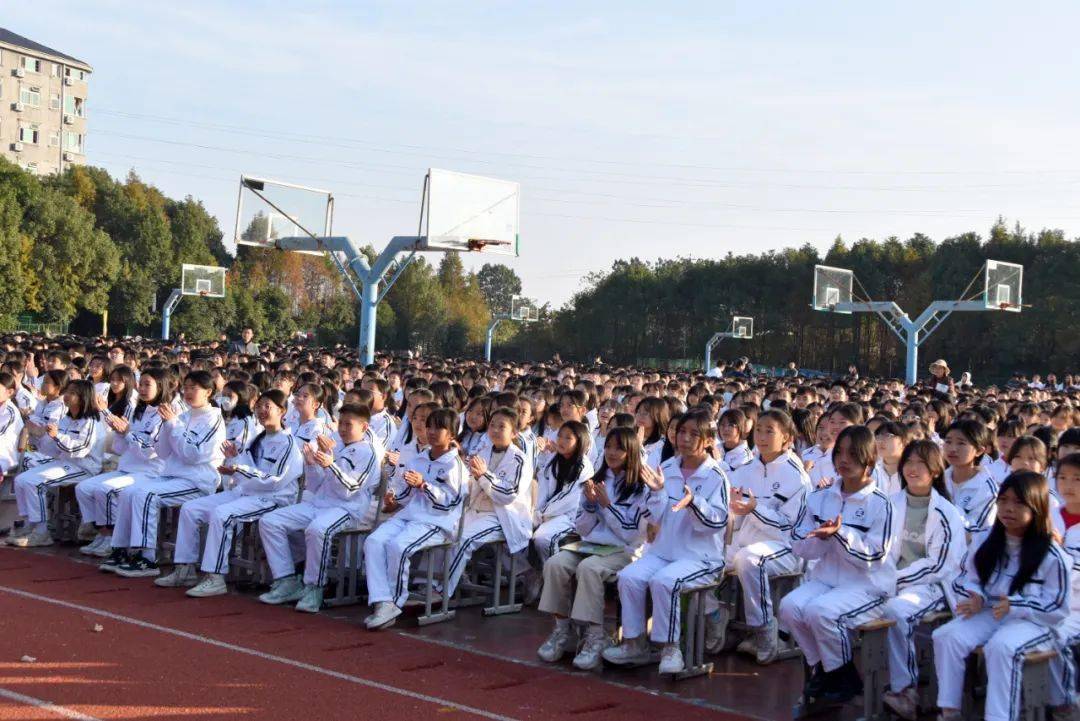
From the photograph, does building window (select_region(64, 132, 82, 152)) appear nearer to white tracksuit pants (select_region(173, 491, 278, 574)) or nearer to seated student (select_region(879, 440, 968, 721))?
white tracksuit pants (select_region(173, 491, 278, 574))

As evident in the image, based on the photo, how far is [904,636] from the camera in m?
5.82

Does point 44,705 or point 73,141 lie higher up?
point 73,141

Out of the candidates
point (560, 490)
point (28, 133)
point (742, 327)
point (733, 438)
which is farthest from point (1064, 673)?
point (28, 133)

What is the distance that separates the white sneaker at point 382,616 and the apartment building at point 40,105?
7303 cm

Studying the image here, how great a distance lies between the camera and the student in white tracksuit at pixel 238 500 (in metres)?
8.16

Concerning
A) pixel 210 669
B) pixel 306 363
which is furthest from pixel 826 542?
pixel 306 363

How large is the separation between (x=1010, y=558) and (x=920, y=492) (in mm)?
843

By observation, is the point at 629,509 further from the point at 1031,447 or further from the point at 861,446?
the point at 1031,447

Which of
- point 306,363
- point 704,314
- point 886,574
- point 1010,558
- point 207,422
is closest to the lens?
point 1010,558

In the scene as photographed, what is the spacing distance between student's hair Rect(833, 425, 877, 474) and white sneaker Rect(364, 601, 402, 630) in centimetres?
303

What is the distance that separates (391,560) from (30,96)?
76.0 metres

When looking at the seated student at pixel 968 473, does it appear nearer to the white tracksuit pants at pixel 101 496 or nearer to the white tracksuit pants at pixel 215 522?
the white tracksuit pants at pixel 215 522

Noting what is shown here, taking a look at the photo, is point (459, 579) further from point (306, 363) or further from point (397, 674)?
point (306, 363)

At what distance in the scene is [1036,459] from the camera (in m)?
7.16
